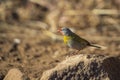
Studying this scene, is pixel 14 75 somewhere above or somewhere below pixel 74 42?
below

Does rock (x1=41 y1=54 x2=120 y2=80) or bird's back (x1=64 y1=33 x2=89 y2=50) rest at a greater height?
bird's back (x1=64 y1=33 x2=89 y2=50)

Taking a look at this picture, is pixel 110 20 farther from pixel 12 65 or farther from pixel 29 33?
pixel 12 65

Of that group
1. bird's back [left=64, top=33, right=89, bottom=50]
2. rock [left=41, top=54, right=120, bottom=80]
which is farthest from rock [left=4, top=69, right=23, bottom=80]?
bird's back [left=64, top=33, right=89, bottom=50]

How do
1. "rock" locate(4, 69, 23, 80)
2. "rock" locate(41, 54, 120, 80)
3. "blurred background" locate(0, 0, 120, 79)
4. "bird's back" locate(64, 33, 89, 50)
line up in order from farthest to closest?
"blurred background" locate(0, 0, 120, 79)
"bird's back" locate(64, 33, 89, 50)
"rock" locate(4, 69, 23, 80)
"rock" locate(41, 54, 120, 80)

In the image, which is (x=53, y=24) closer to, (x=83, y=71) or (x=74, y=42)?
(x=74, y=42)

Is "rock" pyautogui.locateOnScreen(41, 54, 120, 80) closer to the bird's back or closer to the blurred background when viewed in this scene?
the bird's back

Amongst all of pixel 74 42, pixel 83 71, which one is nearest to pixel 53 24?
pixel 74 42

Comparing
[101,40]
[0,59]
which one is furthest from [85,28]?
[0,59]

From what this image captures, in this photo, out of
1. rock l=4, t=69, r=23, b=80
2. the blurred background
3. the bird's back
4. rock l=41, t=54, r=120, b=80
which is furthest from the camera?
the blurred background
